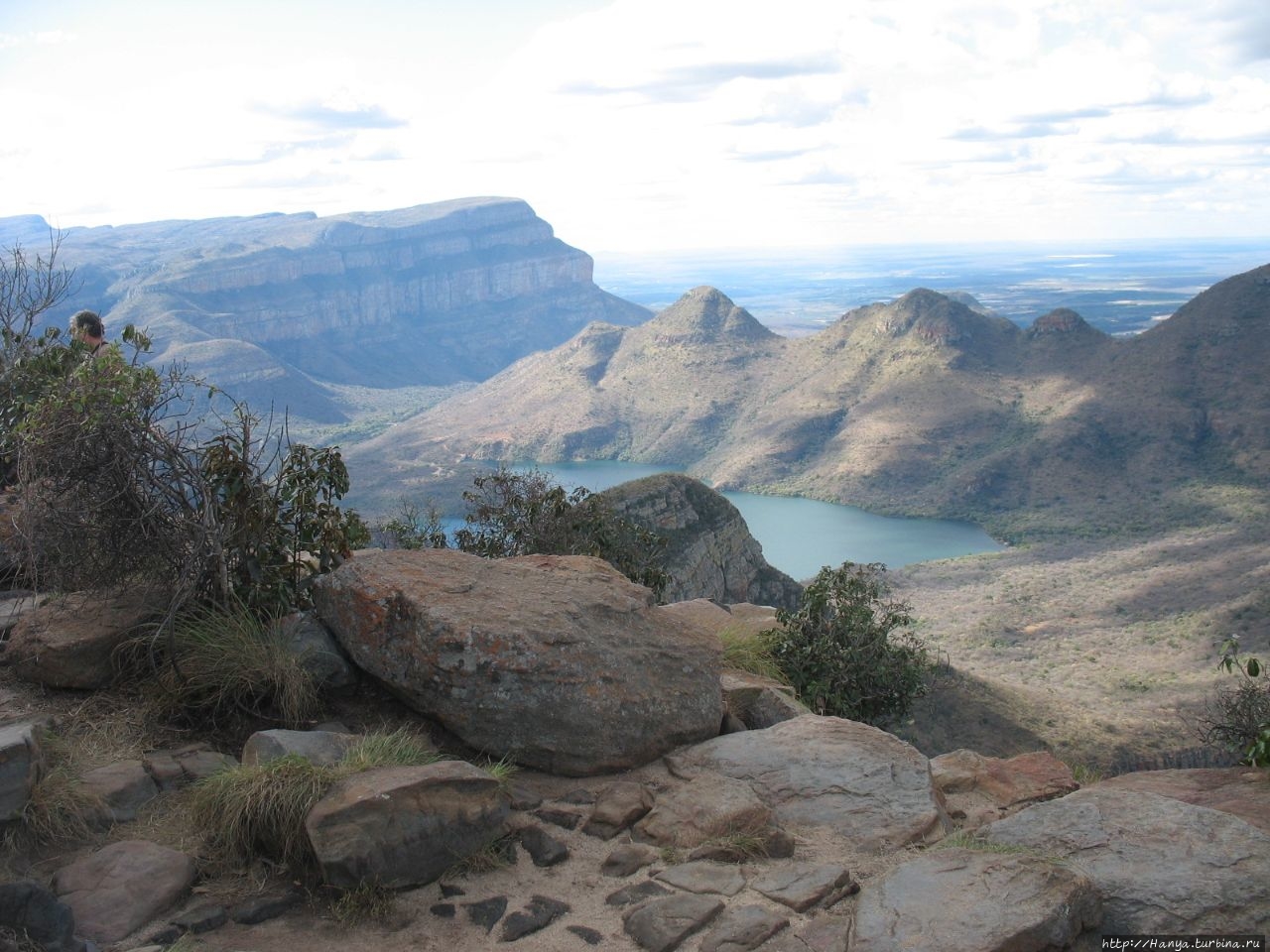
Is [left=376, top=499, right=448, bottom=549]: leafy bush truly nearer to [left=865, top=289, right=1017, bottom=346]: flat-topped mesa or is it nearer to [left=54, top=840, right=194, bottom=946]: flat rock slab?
[left=54, top=840, right=194, bottom=946]: flat rock slab

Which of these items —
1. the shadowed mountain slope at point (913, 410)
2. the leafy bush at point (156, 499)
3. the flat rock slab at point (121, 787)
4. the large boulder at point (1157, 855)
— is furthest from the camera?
the shadowed mountain slope at point (913, 410)

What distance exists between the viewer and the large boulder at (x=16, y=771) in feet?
14.9

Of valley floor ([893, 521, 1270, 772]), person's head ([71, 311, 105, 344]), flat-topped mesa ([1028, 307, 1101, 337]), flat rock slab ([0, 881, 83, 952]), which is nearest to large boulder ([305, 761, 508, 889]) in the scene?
flat rock slab ([0, 881, 83, 952])

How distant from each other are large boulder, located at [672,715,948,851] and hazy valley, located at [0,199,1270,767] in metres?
13.8

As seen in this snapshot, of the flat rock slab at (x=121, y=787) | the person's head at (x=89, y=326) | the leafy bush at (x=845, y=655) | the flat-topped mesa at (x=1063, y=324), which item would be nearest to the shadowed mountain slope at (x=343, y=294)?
the flat-topped mesa at (x=1063, y=324)

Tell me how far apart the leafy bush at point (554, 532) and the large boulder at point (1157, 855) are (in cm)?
654

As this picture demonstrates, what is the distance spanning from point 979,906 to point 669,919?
1252 mm

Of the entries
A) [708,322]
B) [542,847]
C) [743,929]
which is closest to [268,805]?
[542,847]

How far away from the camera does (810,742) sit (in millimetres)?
5973

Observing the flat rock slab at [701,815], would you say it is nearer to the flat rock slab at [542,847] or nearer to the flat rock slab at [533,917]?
the flat rock slab at [542,847]

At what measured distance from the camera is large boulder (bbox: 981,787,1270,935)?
407cm

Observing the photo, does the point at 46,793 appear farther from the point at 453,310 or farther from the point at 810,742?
the point at 453,310

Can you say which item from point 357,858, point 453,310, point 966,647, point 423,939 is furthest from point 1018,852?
point 453,310

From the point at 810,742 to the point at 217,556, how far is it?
149 inches
